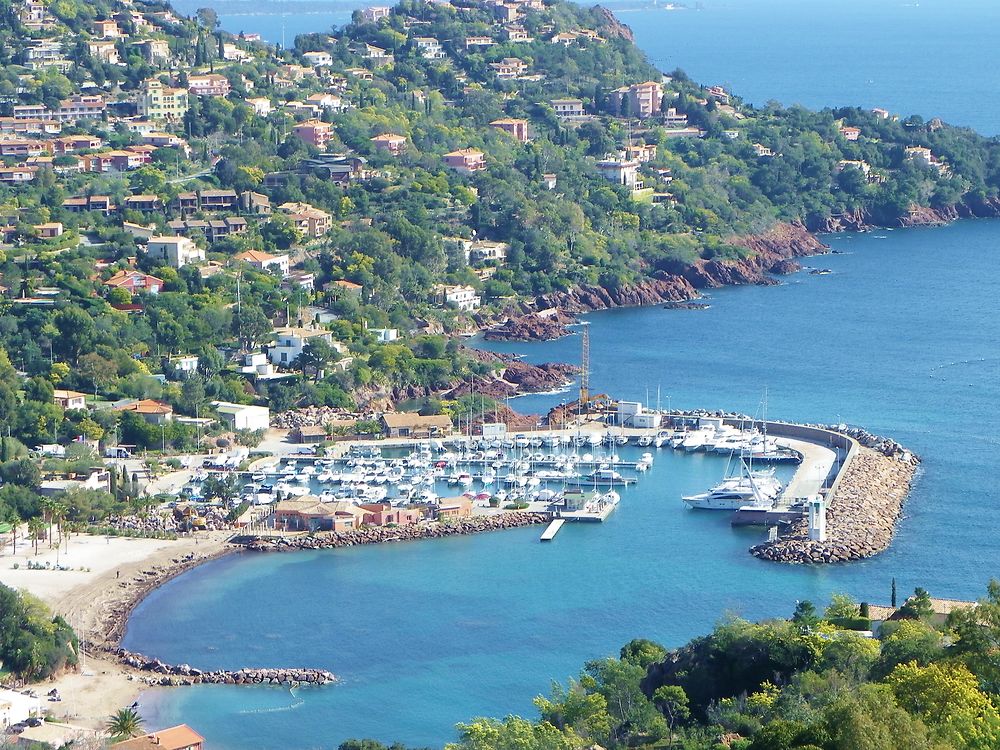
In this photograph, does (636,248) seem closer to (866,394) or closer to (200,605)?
(866,394)

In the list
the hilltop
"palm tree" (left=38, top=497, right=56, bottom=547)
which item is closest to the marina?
"palm tree" (left=38, top=497, right=56, bottom=547)

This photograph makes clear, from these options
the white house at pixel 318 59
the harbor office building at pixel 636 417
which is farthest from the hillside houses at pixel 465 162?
the harbor office building at pixel 636 417

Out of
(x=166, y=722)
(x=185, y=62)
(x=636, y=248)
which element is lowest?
(x=166, y=722)

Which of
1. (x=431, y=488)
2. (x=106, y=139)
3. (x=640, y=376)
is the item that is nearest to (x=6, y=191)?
(x=106, y=139)

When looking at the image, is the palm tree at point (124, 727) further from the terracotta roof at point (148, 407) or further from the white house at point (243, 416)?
the white house at point (243, 416)

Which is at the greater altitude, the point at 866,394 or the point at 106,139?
the point at 106,139

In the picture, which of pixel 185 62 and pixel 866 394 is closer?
pixel 866 394

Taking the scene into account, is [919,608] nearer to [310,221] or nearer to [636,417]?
[636,417]
